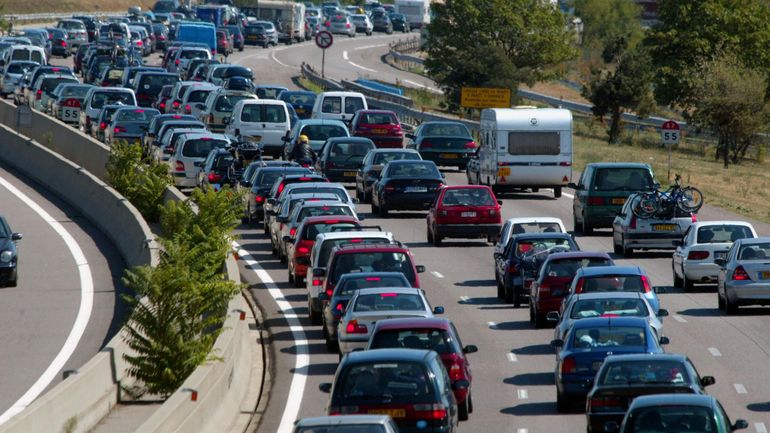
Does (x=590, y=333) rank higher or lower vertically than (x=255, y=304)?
higher

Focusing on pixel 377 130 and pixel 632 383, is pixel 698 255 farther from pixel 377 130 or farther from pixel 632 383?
pixel 377 130

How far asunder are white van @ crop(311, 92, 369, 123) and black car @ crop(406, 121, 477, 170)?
15.1ft

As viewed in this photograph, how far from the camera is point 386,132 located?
53.3m

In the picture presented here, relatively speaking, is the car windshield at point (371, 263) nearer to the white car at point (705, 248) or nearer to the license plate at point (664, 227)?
the white car at point (705, 248)

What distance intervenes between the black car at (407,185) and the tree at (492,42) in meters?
40.8

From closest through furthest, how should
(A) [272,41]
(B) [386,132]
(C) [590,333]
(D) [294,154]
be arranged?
(C) [590,333], (D) [294,154], (B) [386,132], (A) [272,41]

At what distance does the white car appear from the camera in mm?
31141

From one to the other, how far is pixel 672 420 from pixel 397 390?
10.2 feet

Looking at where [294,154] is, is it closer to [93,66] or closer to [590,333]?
[590,333]

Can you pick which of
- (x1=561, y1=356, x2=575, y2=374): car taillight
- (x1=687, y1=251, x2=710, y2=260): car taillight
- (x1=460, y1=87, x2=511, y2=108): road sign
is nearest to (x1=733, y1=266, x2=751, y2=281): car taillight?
(x1=687, y1=251, x2=710, y2=260): car taillight

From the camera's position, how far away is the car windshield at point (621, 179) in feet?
129

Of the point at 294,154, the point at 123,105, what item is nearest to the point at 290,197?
the point at 294,154

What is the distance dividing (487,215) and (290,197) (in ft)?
14.6

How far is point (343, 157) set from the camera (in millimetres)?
47406
